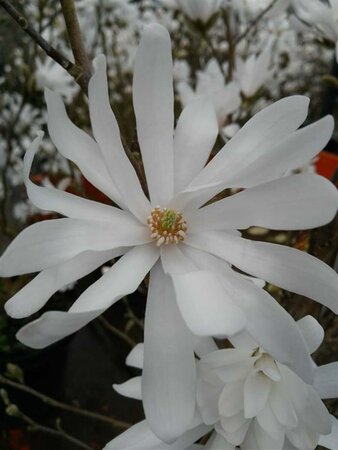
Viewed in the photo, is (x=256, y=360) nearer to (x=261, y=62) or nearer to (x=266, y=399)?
(x=266, y=399)

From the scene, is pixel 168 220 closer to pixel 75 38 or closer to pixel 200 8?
pixel 75 38

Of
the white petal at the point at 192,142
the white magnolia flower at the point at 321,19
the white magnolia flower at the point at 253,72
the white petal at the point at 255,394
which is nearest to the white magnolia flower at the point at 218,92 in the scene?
the white magnolia flower at the point at 253,72

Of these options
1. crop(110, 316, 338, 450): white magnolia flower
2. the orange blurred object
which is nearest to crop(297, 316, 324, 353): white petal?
crop(110, 316, 338, 450): white magnolia flower

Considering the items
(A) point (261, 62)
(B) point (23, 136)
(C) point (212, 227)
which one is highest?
(B) point (23, 136)

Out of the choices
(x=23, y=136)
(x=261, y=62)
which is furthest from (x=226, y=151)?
(x=23, y=136)

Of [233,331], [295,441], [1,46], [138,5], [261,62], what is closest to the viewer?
[233,331]

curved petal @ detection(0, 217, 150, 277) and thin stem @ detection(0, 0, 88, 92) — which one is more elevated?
thin stem @ detection(0, 0, 88, 92)

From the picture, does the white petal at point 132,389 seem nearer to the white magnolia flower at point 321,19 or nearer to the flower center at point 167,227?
the flower center at point 167,227

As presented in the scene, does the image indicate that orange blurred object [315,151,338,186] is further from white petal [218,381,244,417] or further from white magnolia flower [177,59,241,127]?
white petal [218,381,244,417]
